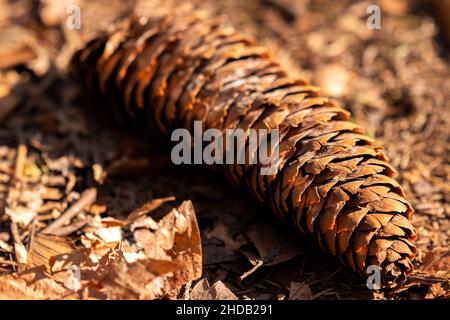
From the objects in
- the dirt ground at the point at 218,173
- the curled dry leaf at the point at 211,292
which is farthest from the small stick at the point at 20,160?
the curled dry leaf at the point at 211,292

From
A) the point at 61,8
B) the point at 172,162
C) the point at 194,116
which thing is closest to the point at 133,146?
the point at 172,162

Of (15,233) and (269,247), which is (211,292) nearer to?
(269,247)

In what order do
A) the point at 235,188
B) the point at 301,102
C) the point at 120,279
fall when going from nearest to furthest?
the point at 120,279, the point at 301,102, the point at 235,188

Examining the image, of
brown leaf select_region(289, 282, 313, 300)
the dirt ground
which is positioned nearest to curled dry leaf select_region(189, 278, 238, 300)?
the dirt ground

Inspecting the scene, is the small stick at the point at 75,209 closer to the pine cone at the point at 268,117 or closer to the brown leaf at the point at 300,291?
the pine cone at the point at 268,117

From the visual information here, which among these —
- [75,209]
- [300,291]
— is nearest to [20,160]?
[75,209]
